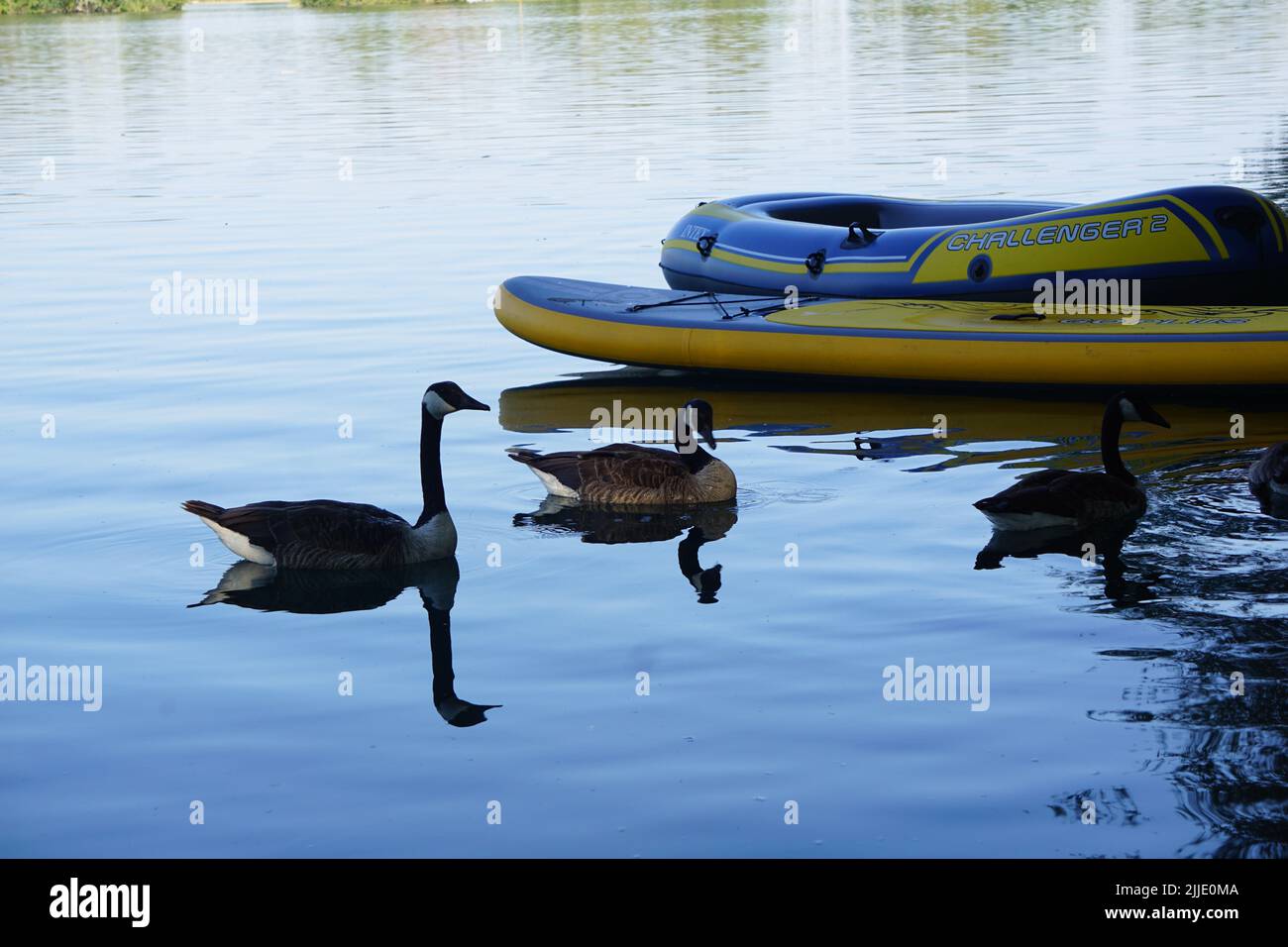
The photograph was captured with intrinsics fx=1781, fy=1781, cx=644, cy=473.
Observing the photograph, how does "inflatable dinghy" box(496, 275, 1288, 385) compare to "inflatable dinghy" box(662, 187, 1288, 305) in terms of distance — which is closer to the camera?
"inflatable dinghy" box(496, 275, 1288, 385)

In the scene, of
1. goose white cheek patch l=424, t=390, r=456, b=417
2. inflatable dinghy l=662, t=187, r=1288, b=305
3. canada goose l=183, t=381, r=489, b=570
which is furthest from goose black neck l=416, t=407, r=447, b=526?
inflatable dinghy l=662, t=187, r=1288, b=305

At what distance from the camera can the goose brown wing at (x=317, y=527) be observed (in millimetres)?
8906

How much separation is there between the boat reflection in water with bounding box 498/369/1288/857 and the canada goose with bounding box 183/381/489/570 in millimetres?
1124

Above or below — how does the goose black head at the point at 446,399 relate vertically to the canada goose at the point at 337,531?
above

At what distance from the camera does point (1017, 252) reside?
14055mm

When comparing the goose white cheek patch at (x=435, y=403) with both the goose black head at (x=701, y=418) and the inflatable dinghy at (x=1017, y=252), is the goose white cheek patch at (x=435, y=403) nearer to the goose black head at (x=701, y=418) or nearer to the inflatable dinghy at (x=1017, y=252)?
the goose black head at (x=701, y=418)

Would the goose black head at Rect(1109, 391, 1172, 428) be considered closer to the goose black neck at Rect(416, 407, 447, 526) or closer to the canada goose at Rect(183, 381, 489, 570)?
the canada goose at Rect(183, 381, 489, 570)

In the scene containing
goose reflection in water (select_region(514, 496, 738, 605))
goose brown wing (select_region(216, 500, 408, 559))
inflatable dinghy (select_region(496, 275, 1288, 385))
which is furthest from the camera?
inflatable dinghy (select_region(496, 275, 1288, 385))

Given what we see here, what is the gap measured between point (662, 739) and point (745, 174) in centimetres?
1924

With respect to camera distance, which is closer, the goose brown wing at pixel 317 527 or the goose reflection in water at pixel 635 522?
the goose brown wing at pixel 317 527

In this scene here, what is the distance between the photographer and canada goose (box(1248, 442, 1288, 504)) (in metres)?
9.46

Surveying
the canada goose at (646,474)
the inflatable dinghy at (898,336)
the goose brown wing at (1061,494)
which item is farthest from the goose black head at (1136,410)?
the canada goose at (646,474)

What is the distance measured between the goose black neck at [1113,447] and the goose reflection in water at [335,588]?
11.9ft

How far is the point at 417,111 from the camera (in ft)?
124
